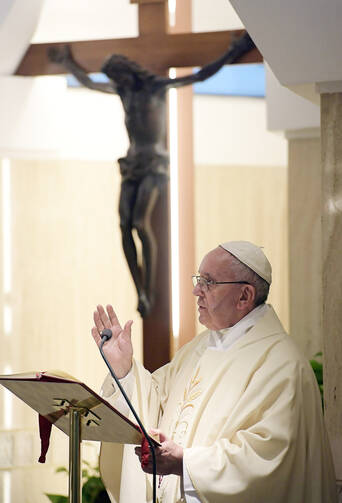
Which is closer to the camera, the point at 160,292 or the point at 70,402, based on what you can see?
the point at 70,402

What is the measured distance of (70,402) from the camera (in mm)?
3465

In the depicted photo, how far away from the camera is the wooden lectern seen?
11.0 ft

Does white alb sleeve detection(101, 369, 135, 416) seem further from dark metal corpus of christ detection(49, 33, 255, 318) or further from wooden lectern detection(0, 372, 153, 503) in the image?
dark metal corpus of christ detection(49, 33, 255, 318)

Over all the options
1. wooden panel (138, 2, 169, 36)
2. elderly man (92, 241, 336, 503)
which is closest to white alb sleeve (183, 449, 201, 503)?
elderly man (92, 241, 336, 503)

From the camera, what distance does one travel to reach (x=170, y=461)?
3.56 metres

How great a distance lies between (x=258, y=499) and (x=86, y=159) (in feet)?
15.1

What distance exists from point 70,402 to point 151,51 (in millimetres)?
3634

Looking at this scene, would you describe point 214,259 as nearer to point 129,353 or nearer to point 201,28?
point 129,353

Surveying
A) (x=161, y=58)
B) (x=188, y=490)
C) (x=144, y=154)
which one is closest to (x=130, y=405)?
(x=188, y=490)

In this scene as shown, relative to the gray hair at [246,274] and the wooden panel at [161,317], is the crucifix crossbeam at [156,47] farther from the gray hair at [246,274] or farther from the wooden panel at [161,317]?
the gray hair at [246,274]

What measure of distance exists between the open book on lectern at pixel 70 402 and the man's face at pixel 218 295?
629 millimetres

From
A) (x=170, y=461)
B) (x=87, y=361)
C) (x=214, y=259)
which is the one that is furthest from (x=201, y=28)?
(x=170, y=461)

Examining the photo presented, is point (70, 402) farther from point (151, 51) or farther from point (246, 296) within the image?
point (151, 51)

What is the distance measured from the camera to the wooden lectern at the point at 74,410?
335 centimetres
